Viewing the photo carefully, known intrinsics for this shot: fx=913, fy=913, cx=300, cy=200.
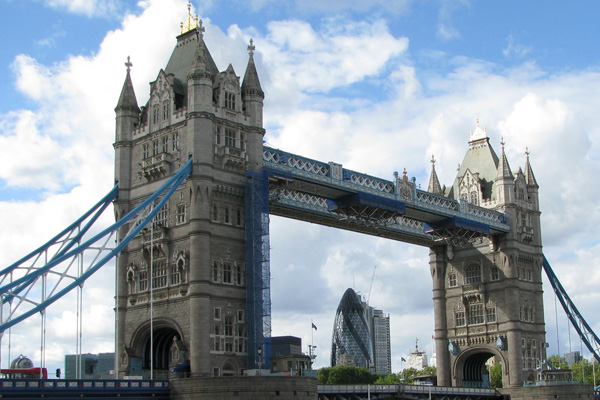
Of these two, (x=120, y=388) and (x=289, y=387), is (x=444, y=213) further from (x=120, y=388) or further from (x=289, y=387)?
(x=120, y=388)

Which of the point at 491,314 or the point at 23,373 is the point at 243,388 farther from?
the point at 491,314

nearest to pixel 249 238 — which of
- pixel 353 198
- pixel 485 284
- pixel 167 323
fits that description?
pixel 167 323

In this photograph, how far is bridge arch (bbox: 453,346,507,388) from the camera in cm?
A: 10388

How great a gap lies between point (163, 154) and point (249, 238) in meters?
9.85

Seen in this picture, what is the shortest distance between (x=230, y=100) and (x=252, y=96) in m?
2.29

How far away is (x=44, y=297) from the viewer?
61844mm

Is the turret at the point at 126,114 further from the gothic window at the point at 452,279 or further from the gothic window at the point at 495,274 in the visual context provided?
the gothic window at the point at 495,274

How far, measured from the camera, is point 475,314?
343ft

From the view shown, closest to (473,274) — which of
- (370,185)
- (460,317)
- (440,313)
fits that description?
(460,317)

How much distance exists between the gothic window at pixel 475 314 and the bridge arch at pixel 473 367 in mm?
3080

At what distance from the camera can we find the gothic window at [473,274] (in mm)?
105250

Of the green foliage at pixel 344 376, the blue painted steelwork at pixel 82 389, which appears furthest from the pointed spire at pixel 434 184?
the green foliage at pixel 344 376

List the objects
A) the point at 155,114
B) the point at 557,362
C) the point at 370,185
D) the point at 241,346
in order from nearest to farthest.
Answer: the point at 241,346 → the point at 155,114 → the point at 370,185 → the point at 557,362

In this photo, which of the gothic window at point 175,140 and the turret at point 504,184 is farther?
the turret at point 504,184
